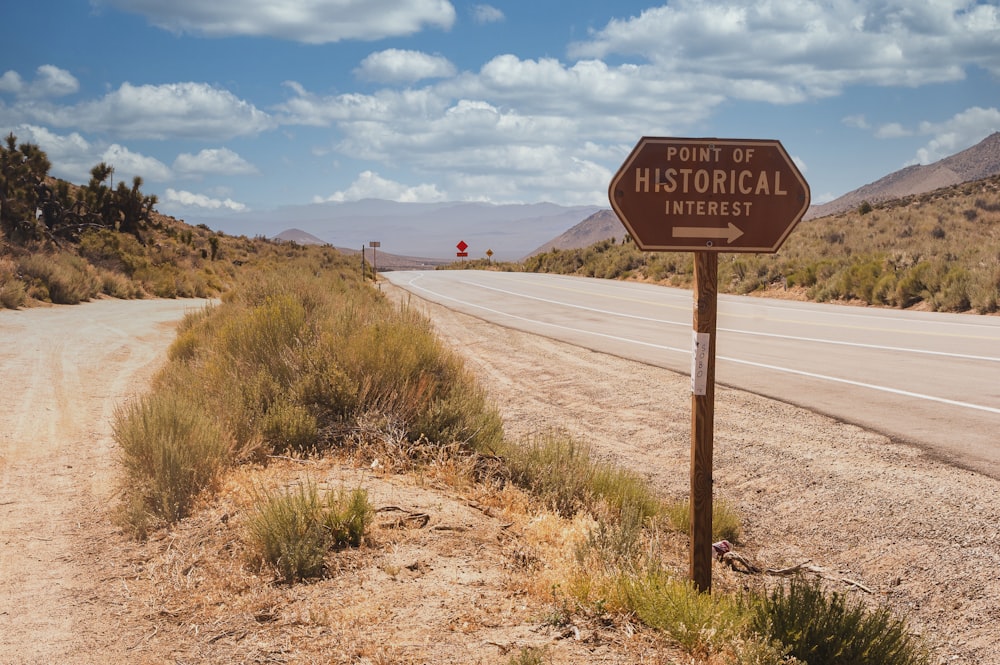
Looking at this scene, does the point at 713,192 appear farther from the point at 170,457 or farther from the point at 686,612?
the point at 170,457

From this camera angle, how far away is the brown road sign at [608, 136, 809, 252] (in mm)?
4242

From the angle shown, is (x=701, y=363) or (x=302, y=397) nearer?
(x=701, y=363)

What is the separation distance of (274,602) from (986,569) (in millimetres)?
4423

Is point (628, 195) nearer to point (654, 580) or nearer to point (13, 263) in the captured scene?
point (654, 580)

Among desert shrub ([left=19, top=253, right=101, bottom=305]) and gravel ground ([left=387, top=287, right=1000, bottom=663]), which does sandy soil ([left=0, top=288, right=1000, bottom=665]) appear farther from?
desert shrub ([left=19, top=253, right=101, bottom=305])

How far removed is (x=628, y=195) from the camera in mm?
4273

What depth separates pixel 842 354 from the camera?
531 inches

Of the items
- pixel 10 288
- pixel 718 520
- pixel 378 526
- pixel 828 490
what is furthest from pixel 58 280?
pixel 828 490

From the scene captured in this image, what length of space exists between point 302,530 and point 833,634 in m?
2.99

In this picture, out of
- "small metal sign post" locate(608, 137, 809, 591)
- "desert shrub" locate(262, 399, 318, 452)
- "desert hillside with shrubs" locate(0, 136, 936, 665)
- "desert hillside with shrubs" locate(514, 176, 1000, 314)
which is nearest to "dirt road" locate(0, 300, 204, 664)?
"desert hillside with shrubs" locate(0, 136, 936, 665)

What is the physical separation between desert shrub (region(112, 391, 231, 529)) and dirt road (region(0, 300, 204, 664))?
14.7 inches

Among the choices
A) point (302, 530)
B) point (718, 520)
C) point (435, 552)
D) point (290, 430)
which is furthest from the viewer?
point (290, 430)

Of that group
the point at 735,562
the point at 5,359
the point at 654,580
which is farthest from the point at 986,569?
the point at 5,359

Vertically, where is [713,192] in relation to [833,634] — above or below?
above
